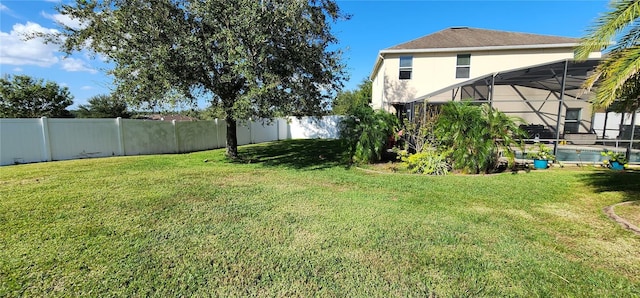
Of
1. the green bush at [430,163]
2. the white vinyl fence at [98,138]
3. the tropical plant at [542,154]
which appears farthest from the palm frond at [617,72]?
the white vinyl fence at [98,138]

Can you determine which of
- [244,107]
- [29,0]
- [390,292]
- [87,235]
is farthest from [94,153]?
[390,292]

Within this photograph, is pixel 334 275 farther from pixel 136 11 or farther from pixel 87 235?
pixel 136 11

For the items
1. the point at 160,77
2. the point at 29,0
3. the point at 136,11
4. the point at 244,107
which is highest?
the point at 29,0

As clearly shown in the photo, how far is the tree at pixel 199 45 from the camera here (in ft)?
25.1

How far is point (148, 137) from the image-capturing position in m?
12.4

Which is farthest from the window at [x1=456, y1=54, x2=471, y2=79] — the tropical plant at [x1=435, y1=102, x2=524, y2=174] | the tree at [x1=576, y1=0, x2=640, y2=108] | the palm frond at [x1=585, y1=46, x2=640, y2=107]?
the palm frond at [x1=585, y1=46, x2=640, y2=107]

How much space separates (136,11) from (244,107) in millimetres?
3766

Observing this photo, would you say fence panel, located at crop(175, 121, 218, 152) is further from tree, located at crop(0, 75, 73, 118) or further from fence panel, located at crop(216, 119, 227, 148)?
tree, located at crop(0, 75, 73, 118)

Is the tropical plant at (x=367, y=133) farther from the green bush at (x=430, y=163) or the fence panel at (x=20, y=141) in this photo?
the fence panel at (x=20, y=141)

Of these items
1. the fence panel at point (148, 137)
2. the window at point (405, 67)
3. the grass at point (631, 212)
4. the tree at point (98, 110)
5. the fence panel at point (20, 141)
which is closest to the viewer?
the grass at point (631, 212)

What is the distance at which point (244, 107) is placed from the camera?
25.6 ft

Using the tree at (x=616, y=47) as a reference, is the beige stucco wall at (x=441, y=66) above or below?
above

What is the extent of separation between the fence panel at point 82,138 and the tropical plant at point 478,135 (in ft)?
39.9

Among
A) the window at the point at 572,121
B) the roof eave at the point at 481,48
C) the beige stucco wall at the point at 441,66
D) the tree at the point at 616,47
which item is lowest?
the window at the point at 572,121
